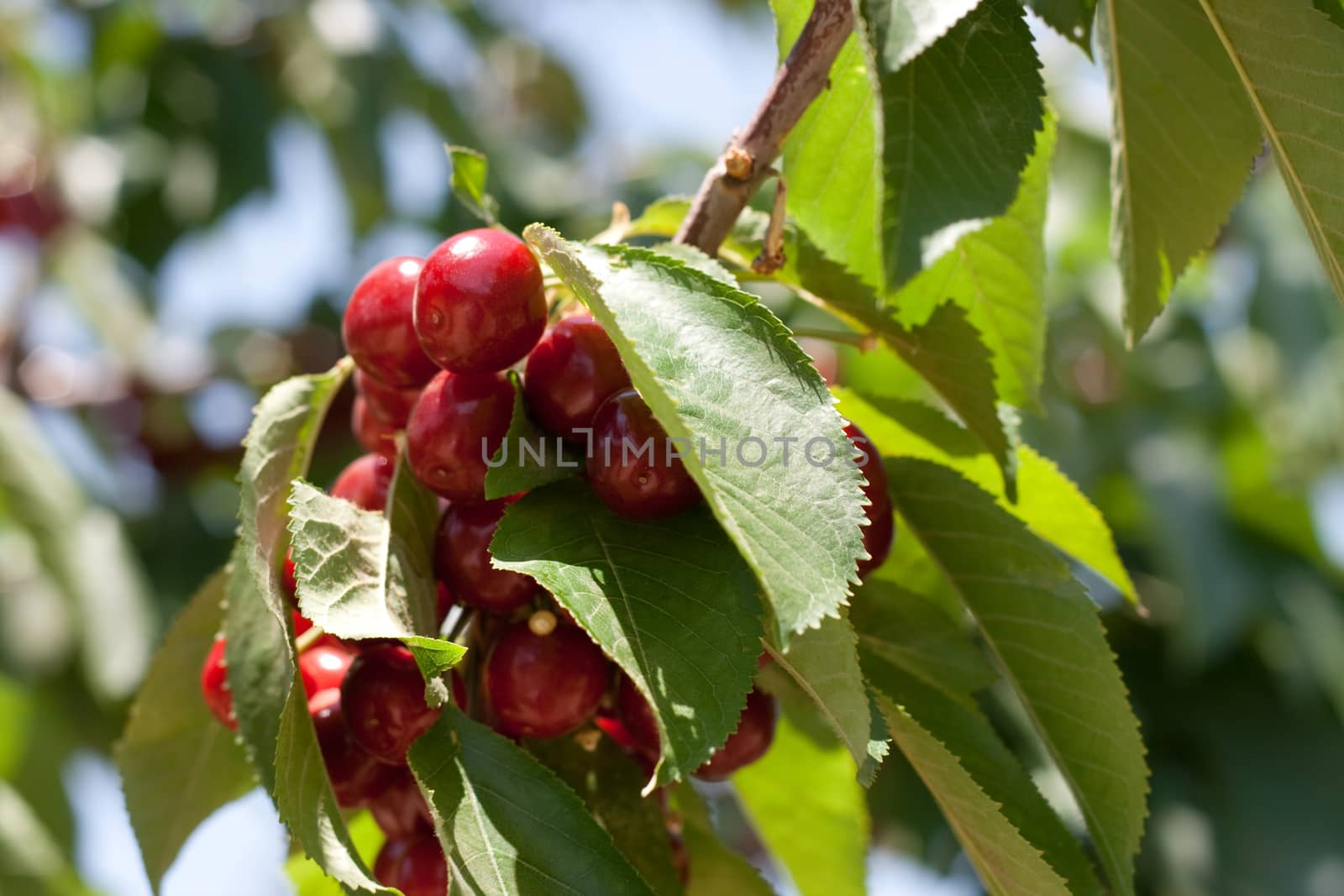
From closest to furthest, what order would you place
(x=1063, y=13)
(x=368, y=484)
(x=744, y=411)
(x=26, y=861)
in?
(x=744, y=411) → (x=1063, y=13) → (x=368, y=484) → (x=26, y=861)

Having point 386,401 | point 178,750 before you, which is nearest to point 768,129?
point 386,401

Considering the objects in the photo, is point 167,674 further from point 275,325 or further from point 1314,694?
point 1314,694

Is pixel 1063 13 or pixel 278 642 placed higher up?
pixel 1063 13

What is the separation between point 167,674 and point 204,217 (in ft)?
6.89

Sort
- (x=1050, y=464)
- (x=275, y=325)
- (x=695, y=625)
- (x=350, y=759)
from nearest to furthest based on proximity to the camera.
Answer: (x=695, y=625), (x=350, y=759), (x=1050, y=464), (x=275, y=325)

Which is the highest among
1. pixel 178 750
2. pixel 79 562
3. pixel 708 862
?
pixel 708 862

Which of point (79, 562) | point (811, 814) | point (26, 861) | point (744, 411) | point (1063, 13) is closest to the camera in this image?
point (744, 411)

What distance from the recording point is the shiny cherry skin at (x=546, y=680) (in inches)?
34.9

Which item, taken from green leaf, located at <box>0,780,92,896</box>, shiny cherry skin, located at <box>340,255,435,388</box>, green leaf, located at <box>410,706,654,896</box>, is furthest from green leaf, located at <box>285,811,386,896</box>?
green leaf, located at <box>0,780,92,896</box>

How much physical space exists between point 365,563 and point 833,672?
0.34m

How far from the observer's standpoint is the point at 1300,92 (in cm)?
83

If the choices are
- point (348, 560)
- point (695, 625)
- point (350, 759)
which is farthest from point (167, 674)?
point (695, 625)

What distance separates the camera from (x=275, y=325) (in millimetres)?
3168

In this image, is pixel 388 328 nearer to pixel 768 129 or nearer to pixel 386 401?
pixel 386 401
